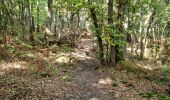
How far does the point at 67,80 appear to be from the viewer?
46.9 feet

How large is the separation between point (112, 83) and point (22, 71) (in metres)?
5.04

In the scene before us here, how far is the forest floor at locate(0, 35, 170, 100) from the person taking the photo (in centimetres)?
1144

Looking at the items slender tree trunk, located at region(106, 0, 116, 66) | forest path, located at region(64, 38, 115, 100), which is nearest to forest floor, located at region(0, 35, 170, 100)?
forest path, located at region(64, 38, 115, 100)

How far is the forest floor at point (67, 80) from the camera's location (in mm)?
11438

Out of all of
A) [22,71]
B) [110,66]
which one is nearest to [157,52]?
[110,66]

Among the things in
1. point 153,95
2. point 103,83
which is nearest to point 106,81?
point 103,83

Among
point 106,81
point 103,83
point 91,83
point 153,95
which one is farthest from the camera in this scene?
point 106,81

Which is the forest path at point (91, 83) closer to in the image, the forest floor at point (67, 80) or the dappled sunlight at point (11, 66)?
the forest floor at point (67, 80)

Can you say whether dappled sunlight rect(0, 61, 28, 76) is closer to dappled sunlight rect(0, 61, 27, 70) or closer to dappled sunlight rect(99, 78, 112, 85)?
dappled sunlight rect(0, 61, 27, 70)

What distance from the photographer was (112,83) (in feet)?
47.5

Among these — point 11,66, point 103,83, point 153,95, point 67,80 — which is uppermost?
point 11,66

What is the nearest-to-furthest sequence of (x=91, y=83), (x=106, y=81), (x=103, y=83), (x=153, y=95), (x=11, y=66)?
(x=153, y=95), (x=91, y=83), (x=103, y=83), (x=11, y=66), (x=106, y=81)

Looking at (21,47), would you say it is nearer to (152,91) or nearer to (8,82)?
(8,82)

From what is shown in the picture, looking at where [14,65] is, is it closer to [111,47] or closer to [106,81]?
[106,81]
